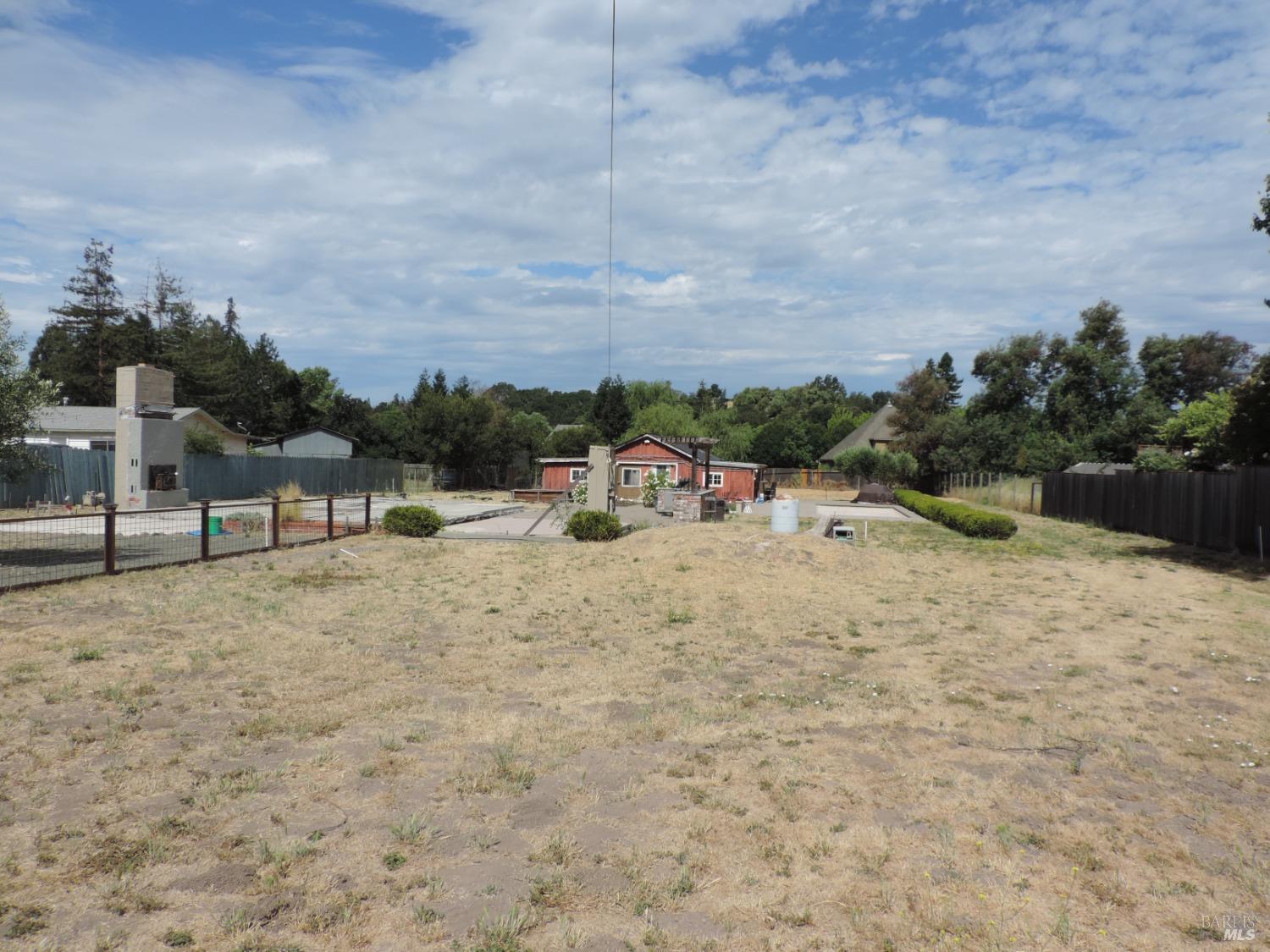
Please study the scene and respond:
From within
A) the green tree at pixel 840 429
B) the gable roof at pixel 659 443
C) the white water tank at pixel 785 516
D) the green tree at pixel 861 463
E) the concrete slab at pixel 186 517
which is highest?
the green tree at pixel 840 429

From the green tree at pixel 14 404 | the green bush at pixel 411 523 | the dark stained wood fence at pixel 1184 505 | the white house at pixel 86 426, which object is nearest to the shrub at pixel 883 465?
the dark stained wood fence at pixel 1184 505

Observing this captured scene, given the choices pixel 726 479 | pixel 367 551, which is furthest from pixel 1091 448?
pixel 367 551

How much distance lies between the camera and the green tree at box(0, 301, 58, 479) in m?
12.7

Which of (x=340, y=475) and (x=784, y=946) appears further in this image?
(x=340, y=475)

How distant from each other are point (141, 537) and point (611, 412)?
56.1 meters

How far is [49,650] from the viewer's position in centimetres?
748

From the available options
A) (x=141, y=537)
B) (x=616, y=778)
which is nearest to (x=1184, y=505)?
(x=616, y=778)

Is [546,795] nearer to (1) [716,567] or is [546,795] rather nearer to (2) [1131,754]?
(2) [1131,754]

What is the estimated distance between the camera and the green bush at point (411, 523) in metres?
19.3

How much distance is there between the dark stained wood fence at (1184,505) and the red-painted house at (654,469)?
680 inches

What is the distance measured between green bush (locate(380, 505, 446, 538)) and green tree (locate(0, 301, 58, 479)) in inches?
292

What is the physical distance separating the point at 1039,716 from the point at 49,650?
8.90 m

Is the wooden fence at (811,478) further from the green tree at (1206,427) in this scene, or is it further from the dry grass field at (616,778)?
the dry grass field at (616,778)

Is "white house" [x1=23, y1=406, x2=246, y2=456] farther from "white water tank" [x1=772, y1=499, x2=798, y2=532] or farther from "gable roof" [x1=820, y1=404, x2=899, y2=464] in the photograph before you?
"gable roof" [x1=820, y1=404, x2=899, y2=464]
